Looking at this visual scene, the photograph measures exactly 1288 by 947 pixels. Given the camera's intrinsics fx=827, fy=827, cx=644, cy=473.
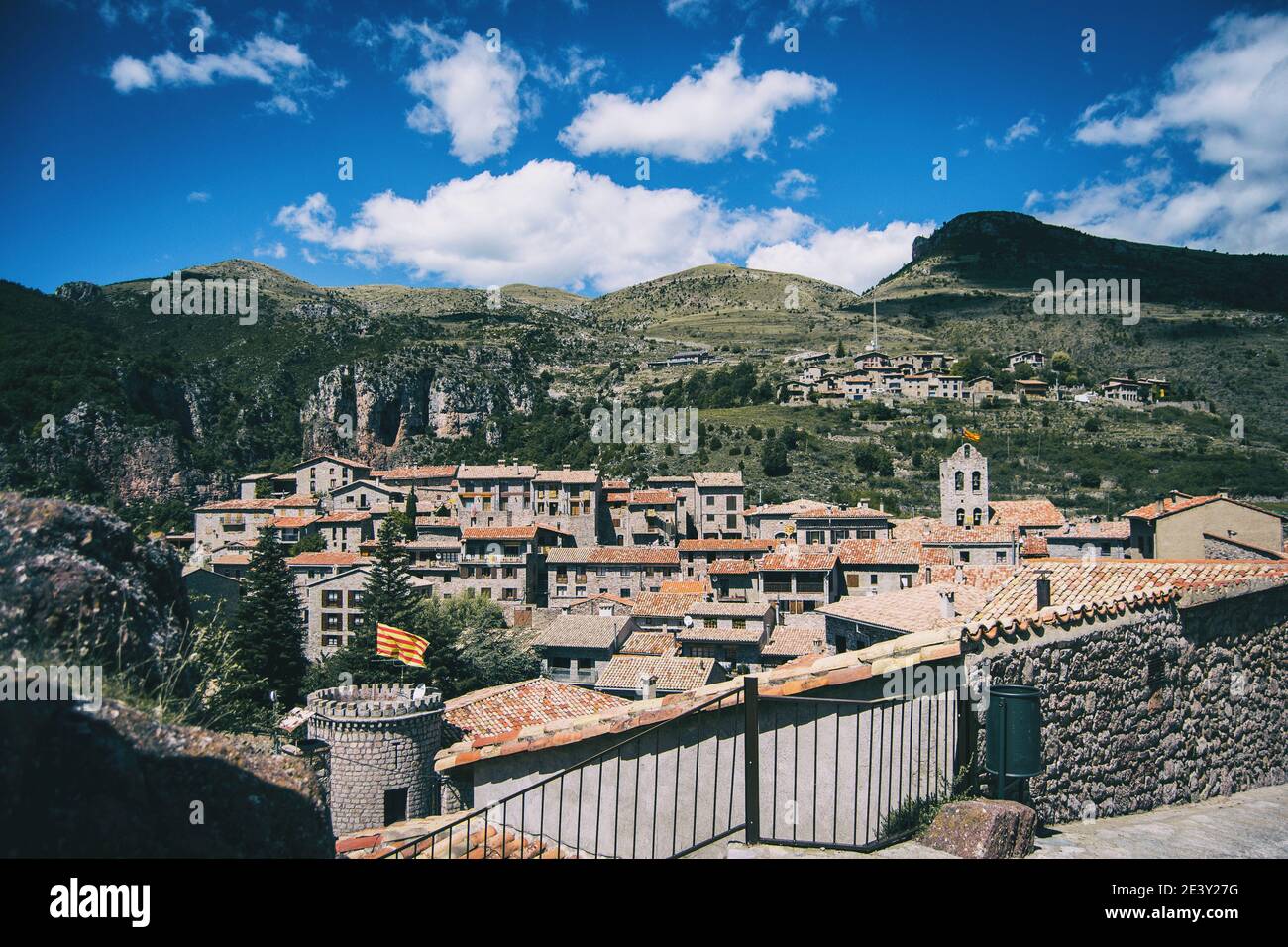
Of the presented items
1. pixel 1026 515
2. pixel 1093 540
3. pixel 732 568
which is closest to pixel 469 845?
pixel 732 568

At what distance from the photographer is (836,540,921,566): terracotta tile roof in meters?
44.9

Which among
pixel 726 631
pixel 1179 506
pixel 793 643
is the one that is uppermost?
pixel 1179 506

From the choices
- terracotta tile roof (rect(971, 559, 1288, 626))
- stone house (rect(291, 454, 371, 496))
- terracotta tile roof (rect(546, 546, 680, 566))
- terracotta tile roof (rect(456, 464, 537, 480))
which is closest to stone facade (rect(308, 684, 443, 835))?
terracotta tile roof (rect(971, 559, 1288, 626))

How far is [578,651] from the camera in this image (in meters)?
39.6

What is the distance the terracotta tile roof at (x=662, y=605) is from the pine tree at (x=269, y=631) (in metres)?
17.2

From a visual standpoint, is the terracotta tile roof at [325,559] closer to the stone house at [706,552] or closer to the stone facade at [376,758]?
the stone house at [706,552]

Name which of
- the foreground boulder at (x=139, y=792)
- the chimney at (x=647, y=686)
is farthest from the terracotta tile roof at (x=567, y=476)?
the foreground boulder at (x=139, y=792)

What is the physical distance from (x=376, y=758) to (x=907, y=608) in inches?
457

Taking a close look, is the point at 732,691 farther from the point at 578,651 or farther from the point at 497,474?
the point at 497,474

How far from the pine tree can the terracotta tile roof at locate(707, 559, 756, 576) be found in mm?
22458

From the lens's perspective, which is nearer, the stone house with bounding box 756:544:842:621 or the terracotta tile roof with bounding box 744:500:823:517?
the stone house with bounding box 756:544:842:621

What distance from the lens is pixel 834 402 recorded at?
10038cm

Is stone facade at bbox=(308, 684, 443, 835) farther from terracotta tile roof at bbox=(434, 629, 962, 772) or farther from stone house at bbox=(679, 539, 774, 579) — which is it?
stone house at bbox=(679, 539, 774, 579)
